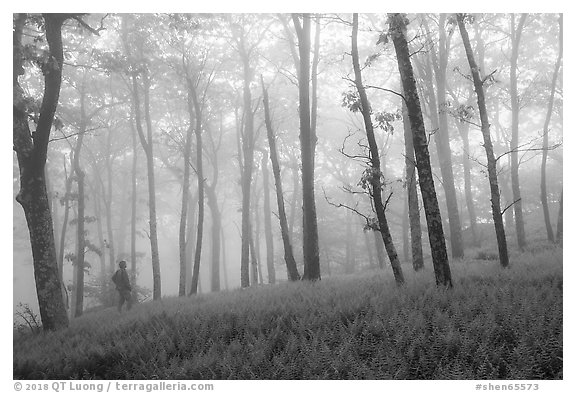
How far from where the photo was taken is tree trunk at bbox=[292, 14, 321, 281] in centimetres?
1051

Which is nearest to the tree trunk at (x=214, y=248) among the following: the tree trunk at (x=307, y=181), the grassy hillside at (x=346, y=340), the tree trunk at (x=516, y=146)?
the tree trunk at (x=307, y=181)

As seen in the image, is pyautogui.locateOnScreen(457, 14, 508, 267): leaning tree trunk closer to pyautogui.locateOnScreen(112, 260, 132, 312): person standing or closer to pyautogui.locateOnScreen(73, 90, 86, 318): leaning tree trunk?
pyautogui.locateOnScreen(112, 260, 132, 312): person standing

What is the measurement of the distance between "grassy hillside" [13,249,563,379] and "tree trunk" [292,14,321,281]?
319 cm

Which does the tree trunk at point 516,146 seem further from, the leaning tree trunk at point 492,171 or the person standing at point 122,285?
the person standing at point 122,285

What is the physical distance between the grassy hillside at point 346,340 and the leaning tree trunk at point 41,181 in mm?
692

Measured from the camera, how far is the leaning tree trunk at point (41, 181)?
7594 millimetres

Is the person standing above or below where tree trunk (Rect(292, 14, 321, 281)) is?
below

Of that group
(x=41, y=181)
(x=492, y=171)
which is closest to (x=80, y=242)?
(x=41, y=181)

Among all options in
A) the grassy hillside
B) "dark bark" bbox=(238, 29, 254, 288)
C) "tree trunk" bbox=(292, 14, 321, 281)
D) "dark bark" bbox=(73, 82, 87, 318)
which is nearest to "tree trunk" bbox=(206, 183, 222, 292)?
"dark bark" bbox=(238, 29, 254, 288)

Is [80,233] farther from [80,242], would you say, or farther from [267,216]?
[267,216]

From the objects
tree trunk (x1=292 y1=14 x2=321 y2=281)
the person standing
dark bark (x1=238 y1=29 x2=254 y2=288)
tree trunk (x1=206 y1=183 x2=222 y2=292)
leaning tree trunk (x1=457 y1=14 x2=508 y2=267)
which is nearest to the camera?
leaning tree trunk (x1=457 y1=14 x2=508 y2=267)

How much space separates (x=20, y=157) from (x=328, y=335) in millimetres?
6864
